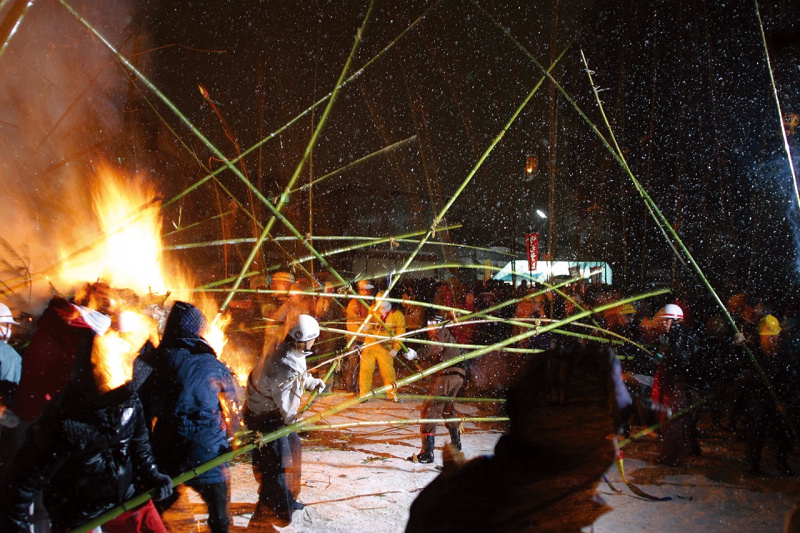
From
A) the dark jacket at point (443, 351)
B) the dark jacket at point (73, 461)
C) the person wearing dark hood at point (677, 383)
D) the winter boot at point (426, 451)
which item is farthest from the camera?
the dark jacket at point (443, 351)

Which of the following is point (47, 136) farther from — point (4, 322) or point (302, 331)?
point (302, 331)

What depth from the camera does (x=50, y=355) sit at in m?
3.14

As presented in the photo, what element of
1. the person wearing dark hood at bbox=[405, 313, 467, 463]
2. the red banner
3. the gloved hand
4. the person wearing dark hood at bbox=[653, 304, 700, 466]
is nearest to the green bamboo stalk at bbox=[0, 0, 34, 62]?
the gloved hand

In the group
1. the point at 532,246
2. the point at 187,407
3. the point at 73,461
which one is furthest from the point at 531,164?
the point at 73,461

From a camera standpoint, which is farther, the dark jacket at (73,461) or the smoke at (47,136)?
the smoke at (47,136)

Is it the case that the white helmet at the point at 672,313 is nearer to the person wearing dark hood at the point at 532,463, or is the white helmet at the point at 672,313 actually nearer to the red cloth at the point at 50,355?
the person wearing dark hood at the point at 532,463

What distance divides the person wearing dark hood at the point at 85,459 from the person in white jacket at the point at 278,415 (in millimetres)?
1323

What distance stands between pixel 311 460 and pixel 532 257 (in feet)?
36.5

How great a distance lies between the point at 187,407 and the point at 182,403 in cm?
5

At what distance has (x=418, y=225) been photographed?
33.4 metres

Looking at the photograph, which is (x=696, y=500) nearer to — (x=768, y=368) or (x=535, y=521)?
(x=768, y=368)

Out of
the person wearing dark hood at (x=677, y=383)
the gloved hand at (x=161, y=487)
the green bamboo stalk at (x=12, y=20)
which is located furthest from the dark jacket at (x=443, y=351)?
the green bamboo stalk at (x=12, y=20)

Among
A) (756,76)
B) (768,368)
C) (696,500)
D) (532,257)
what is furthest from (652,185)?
(696,500)

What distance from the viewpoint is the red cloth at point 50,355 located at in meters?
3.01
